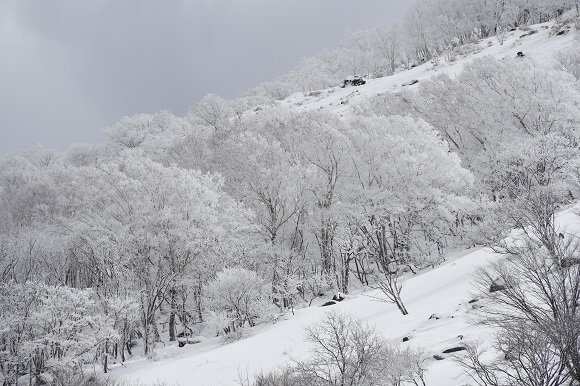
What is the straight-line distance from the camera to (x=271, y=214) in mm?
31906

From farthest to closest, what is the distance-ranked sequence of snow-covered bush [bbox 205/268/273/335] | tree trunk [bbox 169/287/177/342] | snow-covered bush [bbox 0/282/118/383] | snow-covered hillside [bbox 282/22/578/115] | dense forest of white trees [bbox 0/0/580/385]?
snow-covered hillside [bbox 282/22/578/115] < tree trunk [bbox 169/287/177/342] < snow-covered bush [bbox 205/268/273/335] < dense forest of white trees [bbox 0/0/580/385] < snow-covered bush [bbox 0/282/118/383]

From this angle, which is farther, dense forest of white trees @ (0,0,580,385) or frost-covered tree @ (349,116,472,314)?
frost-covered tree @ (349,116,472,314)

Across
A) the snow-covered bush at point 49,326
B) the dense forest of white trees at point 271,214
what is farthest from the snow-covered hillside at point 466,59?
the snow-covered bush at point 49,326

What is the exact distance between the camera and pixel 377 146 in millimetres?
32000

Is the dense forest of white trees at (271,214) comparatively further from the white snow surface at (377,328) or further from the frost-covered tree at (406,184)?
the white snow surface at (377,328)

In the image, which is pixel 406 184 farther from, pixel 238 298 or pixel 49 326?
pixel 49 326

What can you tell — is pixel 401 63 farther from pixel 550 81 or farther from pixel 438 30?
pixel 550 81

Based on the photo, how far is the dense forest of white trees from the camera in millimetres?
23906

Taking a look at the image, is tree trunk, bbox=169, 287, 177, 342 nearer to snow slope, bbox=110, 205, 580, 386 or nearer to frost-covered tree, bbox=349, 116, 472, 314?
snow slope, bbox=110, 205, 580, 386

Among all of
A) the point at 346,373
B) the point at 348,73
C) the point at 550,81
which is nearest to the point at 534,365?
the point at 346,373

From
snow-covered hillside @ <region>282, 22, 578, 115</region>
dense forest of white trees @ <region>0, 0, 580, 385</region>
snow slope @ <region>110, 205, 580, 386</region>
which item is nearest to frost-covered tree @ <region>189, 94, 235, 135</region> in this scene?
snow-covered hillside @ <region>282, 22, 578, 115</region>

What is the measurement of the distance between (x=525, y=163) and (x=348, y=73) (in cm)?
7025

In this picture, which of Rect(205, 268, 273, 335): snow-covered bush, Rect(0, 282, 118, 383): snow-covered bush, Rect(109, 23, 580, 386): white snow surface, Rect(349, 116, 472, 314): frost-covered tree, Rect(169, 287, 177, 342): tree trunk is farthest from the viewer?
Rect(349, 116, 472, 314): frost-covered tree

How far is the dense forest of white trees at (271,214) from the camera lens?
78.4 ft
